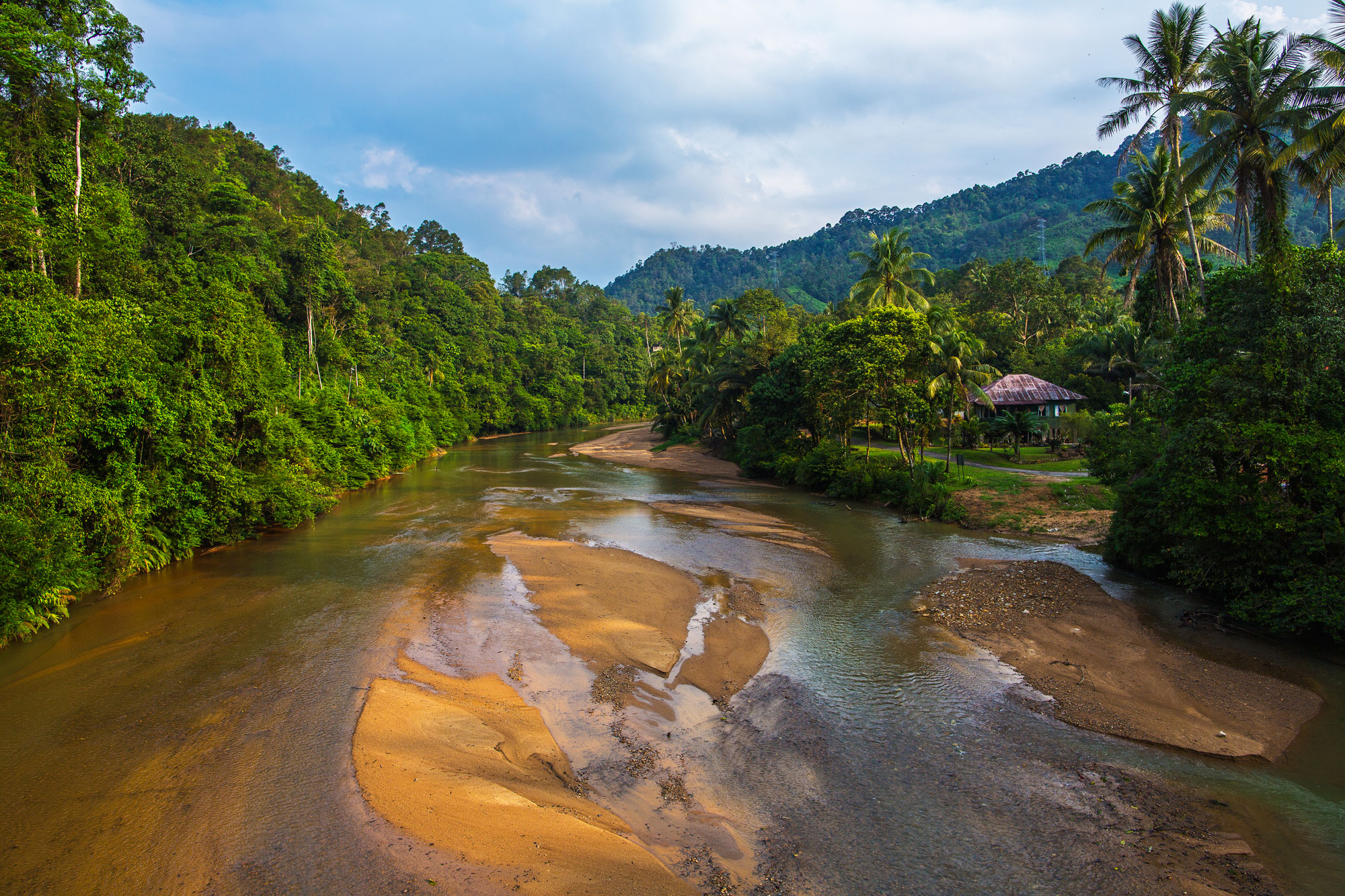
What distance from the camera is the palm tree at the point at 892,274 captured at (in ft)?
136

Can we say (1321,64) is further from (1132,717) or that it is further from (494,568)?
(494,568)

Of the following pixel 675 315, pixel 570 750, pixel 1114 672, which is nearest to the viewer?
pixel 570 750

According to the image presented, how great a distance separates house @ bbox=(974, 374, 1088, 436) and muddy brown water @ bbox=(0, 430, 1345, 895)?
26230 millimetres

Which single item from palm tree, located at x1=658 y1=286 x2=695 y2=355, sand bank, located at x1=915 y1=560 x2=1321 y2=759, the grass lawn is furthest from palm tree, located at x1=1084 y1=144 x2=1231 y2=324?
palm tree, located at x1=658 y1=286 x2=695 y2=355

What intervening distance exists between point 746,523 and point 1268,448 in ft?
53.1

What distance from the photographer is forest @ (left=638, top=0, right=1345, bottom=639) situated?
12.6 meters

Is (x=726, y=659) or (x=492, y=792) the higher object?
(x=492, y=792)

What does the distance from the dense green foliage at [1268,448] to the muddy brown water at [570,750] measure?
1320mm

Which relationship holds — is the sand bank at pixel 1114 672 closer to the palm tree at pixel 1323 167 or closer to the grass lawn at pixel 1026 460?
the palm tree at pixel 1323 167

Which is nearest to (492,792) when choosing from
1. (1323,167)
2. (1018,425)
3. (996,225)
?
(1323,167)

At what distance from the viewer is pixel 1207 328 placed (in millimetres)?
14836

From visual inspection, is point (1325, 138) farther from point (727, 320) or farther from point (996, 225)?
point (996, 225)

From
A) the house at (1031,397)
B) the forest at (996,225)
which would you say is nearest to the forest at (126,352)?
the house at (1031,397)

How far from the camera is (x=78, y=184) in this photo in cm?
1712
